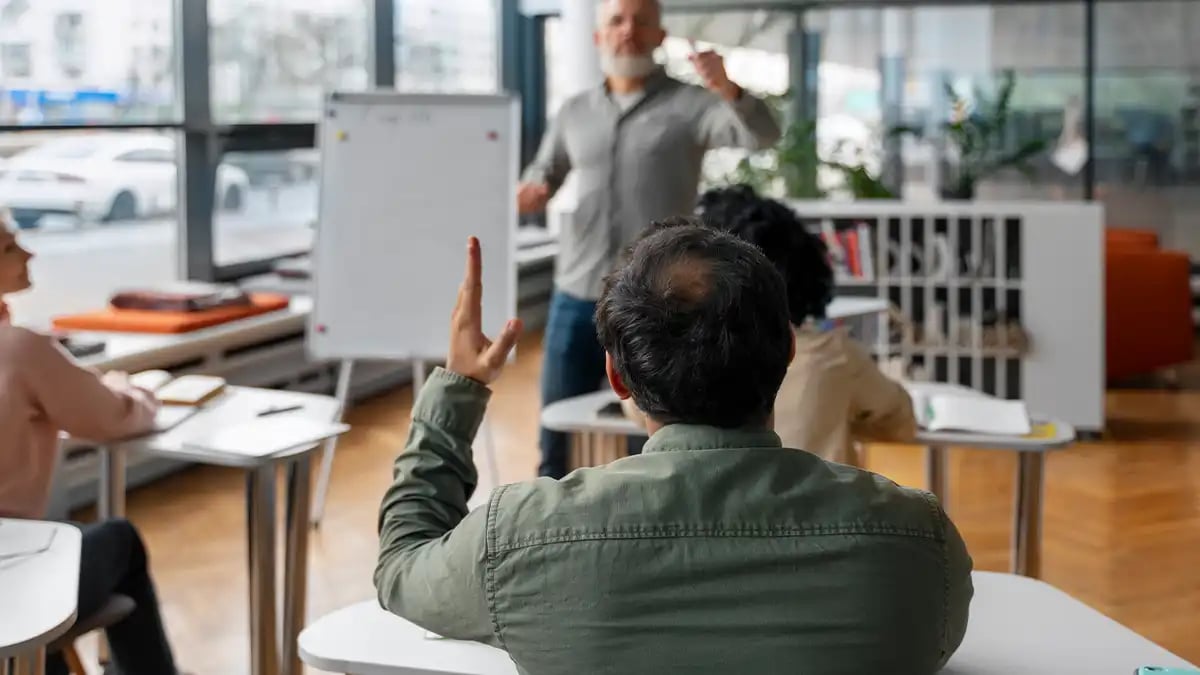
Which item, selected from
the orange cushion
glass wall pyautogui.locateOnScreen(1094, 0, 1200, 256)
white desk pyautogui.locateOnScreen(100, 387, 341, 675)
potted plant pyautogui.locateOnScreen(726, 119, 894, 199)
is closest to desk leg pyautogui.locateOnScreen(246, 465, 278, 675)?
white desk pyautogui.locateOnScreen(100, 387, 341, 675)

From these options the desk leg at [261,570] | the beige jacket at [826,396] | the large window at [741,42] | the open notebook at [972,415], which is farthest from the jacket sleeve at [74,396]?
the large window at [741,42]

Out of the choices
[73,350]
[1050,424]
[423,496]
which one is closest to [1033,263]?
[1050,424]

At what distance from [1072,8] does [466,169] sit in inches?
240

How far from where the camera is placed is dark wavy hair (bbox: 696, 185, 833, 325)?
2750mm

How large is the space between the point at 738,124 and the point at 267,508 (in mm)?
1715

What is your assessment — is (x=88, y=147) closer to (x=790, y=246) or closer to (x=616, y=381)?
(x=790, y=246)

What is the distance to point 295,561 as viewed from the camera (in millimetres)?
3289

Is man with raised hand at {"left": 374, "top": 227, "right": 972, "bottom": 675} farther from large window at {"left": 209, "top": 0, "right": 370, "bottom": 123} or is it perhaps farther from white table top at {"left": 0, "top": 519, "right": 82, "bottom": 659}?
large window at {"left": 209, "top": 0, "right": 370, "bottom": 123}

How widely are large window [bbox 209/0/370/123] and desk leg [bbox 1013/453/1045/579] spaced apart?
4203 millimetres

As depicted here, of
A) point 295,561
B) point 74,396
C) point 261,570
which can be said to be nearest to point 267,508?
point 261,570

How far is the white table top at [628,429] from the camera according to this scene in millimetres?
3105

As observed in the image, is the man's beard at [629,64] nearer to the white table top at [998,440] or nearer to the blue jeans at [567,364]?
the blue jeans at [567,364]

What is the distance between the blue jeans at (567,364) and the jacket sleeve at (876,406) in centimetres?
117

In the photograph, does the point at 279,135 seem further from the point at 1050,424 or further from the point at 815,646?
the point at 815,646
